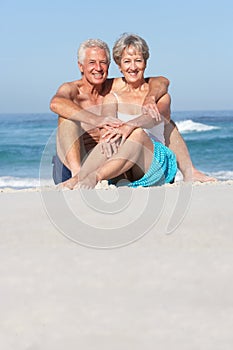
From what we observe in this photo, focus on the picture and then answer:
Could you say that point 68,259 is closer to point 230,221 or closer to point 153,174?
point 230,221

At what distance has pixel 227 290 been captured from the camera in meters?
2.34

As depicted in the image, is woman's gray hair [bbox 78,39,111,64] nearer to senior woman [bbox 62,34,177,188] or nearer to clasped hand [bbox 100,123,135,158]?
senior woman [bbox 62,34,177,188]

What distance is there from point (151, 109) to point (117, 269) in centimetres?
190

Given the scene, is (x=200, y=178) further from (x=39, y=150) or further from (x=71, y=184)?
(x=39, y=150)

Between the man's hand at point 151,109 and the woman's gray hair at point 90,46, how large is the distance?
558 millimetres

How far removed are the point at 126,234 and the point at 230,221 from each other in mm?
556

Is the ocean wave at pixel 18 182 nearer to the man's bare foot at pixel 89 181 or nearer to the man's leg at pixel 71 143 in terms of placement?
the man's leg at pixel 71 143

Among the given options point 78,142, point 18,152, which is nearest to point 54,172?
point 78,142

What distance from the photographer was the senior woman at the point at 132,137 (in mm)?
4117

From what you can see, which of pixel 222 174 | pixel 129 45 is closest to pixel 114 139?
pixel 129 45

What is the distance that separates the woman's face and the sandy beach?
1.03 m

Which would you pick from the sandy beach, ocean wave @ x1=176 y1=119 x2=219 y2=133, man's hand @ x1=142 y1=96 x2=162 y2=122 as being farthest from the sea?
the sandy beach

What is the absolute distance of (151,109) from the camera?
14.0 feet

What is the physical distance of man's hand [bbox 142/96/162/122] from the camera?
14.0ft
